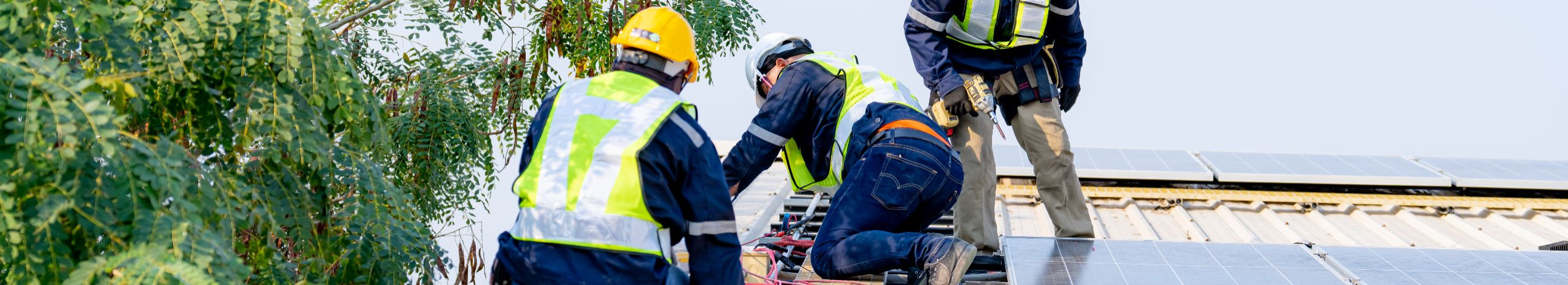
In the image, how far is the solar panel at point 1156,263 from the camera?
4867 mm

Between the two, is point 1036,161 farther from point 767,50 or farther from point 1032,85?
point 767,50

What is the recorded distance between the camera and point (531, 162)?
3.66 metres

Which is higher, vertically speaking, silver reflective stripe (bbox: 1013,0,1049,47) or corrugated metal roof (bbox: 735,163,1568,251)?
silver reflective stripe (bbox: 1013,0,1049,47)

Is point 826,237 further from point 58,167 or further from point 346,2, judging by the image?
point 346,2

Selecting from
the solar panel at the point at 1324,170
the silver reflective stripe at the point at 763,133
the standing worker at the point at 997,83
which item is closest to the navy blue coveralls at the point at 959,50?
the standing worker at the point at 997,83

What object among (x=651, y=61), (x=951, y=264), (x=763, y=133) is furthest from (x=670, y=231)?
(x=763, y=133)

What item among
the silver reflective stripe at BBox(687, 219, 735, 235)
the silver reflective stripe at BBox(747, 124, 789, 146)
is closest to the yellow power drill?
the silver reflective stripe at BBox(747, 124, 789, 146)

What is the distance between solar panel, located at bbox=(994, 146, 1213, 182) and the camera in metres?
9.80

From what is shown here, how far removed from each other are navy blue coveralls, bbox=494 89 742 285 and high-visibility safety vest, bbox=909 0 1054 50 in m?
2.22

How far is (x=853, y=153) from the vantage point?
4.98 metres

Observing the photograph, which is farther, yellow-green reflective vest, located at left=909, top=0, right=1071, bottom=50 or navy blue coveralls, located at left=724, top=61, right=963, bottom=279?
yellow-green reflective vest, located at left=909, top=0, right=1071, bottom=50

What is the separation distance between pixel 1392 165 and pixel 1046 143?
572 centimetres

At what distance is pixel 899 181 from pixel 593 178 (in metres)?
1.51

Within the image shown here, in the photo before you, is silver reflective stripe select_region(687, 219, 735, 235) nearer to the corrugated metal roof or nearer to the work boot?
the work boot
